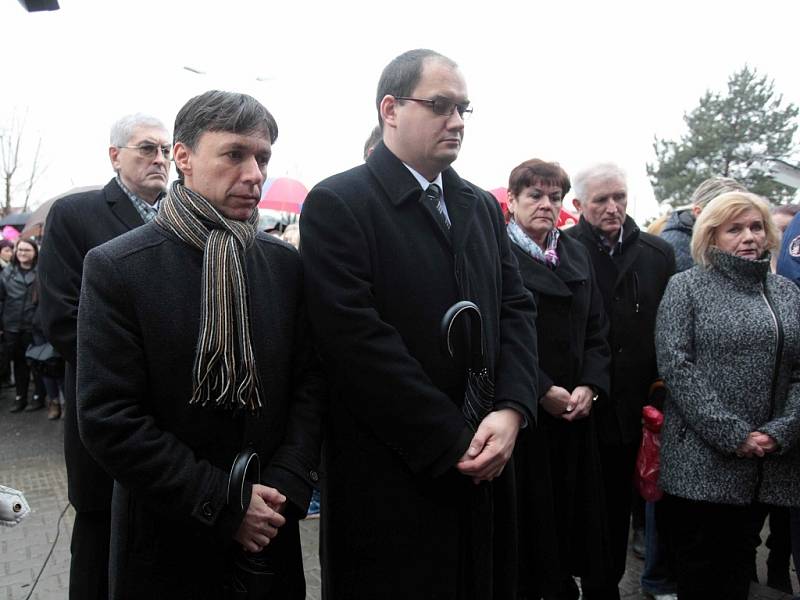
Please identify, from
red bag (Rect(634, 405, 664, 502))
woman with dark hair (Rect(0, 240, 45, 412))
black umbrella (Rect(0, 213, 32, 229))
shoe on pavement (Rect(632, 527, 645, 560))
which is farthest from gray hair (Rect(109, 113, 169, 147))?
black umbrella (Rect(0, 213, 32, 229))

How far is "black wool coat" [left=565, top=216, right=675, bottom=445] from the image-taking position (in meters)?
3.33

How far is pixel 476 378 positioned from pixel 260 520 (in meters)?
0.78

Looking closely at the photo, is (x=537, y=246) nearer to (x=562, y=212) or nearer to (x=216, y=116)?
(x=216, y=116)

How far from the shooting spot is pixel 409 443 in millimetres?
2012

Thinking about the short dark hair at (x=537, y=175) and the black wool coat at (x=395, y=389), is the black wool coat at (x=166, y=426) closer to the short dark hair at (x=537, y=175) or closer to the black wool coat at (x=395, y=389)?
the black wool coat at (x=395, y=389)

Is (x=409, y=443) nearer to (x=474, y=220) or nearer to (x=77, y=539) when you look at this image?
(x=474, y=220)

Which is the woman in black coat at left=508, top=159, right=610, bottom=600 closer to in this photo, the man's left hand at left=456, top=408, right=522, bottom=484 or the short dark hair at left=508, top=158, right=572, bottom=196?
the short dark hair at left=508, top=158, right=572, bottom=196

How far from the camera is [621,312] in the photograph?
3.38m

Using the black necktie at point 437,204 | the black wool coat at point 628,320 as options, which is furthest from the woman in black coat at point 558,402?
the black necktie at point 437,204

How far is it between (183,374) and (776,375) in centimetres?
253

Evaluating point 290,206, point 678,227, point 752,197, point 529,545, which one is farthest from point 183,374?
point 290,206

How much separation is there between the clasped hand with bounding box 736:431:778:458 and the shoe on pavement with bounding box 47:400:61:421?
25.5ft

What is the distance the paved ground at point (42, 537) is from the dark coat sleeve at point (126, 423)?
214 centimetres

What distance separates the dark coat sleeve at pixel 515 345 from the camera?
2.20m
